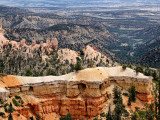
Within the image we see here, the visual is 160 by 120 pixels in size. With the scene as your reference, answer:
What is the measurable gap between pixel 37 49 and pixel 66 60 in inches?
834

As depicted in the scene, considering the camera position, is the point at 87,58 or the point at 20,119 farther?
the point at 87,58

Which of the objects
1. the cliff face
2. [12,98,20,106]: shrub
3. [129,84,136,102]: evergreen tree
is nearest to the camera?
[12,98,20,106]: shrub

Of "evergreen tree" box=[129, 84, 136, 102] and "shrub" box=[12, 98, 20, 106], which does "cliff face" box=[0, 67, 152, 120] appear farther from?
"shrub" box=[12, 98, 20, 106]

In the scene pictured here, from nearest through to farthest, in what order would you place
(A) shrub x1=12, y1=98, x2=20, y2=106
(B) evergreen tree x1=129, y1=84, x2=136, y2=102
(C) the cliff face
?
(A) shrub x1=12, y1=98, x2=20, y2=106 < (C) the cliff face < (B) evergreen tree x1=129, y1=84, x2=136, y2=102

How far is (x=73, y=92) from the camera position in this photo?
69.1 m

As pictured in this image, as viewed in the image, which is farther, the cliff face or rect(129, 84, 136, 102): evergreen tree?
rect(129, 84, 136, 102): evergreen tree

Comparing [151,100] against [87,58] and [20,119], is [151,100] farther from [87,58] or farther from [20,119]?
[87,58]

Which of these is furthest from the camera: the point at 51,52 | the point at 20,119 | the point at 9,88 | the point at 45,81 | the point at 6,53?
the point at 51,52

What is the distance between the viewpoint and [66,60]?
143m

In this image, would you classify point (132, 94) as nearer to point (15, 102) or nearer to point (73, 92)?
point (73, 92)

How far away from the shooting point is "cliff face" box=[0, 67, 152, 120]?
66.7m

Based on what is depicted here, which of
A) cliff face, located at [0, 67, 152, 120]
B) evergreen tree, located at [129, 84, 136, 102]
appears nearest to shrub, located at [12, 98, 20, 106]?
cliff face, located at [0, 67, 152, 120]

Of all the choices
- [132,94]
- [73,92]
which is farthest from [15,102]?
[132,94]

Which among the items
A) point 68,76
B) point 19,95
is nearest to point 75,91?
point 68,76
